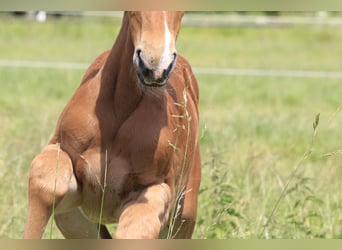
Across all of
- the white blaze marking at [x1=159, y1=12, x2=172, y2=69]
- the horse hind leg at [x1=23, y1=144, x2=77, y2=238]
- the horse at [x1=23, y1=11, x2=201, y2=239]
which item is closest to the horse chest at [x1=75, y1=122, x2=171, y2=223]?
the horse at [x1=23, y1=11, x2=201, y2=239]

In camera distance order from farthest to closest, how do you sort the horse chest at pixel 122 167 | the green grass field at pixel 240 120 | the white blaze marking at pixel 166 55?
the green grass field at pixel 240 120 → the horse chest at pixel 122 167 → the white blaze marking at pixel 166 55

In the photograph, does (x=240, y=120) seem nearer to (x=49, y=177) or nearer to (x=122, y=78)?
(x=122, y=78)

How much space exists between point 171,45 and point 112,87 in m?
1.03

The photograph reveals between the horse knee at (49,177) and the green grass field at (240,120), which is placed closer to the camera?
the horse knee at (49,177)

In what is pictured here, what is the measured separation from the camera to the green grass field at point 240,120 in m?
4.98

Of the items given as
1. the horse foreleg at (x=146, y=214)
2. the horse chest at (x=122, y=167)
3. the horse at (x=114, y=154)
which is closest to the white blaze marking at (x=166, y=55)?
the horse at (x=114, y=154)

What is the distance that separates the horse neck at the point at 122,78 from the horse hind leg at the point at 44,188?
1.31ft

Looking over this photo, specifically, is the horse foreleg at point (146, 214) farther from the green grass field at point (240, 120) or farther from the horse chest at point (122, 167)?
the green grass field at point (240, 120)

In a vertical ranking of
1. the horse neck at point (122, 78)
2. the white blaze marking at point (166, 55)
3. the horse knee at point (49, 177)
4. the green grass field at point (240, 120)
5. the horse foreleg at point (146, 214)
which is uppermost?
the white blaze marking at point (166, 55)

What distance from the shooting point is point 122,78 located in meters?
3.84

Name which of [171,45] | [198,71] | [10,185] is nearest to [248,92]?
[198,71]

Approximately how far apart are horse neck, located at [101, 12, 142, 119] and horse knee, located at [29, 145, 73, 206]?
0.39 meters

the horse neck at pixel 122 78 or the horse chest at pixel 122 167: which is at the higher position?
the horse neck at pixel 122 78

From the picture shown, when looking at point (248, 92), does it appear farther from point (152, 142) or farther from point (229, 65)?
point (152, 142)
